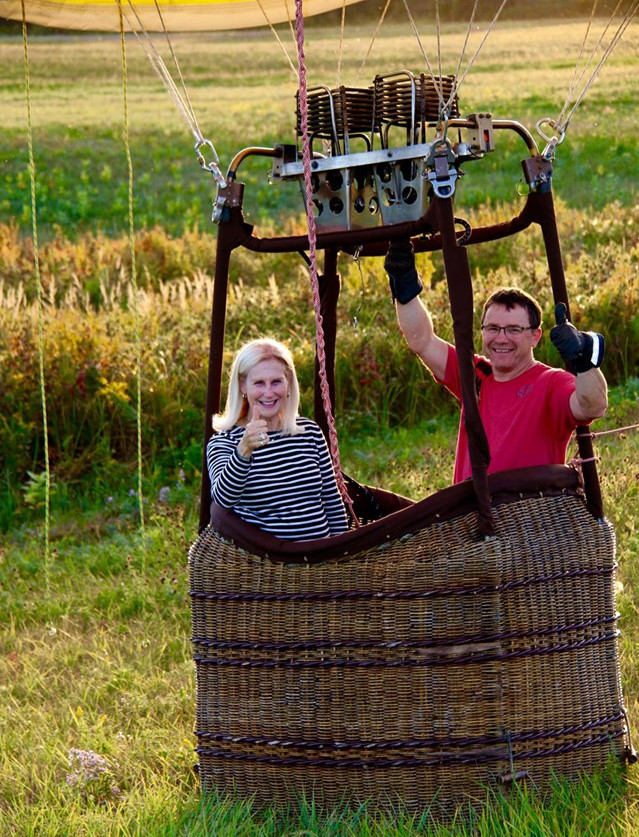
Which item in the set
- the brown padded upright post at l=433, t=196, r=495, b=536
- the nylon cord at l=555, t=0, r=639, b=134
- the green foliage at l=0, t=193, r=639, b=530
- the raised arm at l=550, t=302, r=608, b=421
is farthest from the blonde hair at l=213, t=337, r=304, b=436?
the green foliage at l=0, t=193, r=639, b=530

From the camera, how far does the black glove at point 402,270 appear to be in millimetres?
3480

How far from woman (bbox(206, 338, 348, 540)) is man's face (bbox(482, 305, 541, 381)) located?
0.65 m

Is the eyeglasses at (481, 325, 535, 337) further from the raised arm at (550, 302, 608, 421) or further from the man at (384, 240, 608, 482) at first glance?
the raised arm at (550, 302, 608, 421)

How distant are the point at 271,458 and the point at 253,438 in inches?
8.8

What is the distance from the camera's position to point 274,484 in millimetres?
3541

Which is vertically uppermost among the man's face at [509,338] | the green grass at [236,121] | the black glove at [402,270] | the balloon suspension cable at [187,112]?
the green grass at [236,121]

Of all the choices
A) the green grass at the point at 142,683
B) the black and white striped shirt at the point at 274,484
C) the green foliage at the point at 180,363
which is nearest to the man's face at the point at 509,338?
the black and white striped shirt at the point at 274,484

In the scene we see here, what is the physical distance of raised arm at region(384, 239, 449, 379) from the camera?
11.5 ft

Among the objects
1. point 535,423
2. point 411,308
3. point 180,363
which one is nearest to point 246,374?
point 411,308

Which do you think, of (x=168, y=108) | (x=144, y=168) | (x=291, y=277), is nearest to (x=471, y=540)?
(x=291, y=277)

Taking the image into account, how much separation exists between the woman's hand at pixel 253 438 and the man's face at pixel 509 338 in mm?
851

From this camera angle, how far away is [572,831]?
3082mm

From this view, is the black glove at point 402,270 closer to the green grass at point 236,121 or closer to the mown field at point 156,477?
the mown field at point 156,477

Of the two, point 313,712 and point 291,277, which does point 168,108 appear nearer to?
point 291,277
